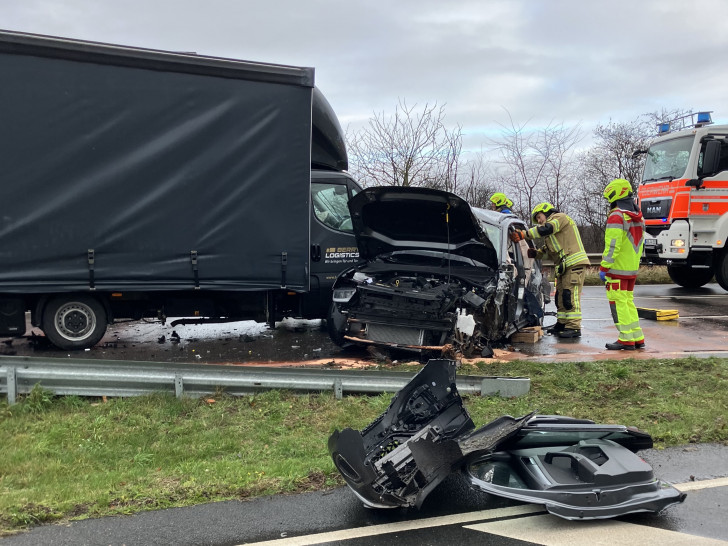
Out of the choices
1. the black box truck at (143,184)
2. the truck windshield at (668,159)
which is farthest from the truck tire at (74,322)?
the truck windshield at (668,159)

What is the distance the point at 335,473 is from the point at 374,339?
2798 millimetres

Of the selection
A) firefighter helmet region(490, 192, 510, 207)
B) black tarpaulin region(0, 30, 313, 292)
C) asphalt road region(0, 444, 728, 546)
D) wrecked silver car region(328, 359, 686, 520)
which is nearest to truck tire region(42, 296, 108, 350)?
black tarpaulin region(0, 30, 313, 292)

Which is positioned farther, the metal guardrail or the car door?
the metal guardrail

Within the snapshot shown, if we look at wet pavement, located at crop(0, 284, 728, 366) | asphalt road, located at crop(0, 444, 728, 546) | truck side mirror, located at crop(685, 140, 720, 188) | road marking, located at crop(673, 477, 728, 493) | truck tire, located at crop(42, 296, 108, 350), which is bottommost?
asphalt road, located at crop(0, 444, 728, 546)

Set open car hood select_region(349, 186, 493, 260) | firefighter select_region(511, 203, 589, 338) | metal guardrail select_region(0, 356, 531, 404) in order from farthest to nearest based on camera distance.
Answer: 1. firefighter select_region(511, 203, 589, 338)
2. open car hood select_region(349, 186, 493, 260)
3. metal guardrail select_region(0, 356, 531, 404)

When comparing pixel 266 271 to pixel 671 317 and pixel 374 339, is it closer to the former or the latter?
pixel 374 339

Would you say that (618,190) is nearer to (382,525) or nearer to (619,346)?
(619,346)

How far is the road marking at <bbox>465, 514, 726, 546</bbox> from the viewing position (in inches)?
110

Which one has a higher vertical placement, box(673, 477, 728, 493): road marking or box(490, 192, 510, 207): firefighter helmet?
box(490, 192, 510, 207): firefighter helmet

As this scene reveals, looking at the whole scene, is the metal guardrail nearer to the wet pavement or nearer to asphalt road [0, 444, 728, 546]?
the wet pavement

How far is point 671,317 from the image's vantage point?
31.1 feet

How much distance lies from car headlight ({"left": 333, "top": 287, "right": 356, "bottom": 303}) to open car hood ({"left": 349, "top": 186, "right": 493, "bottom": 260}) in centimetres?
78

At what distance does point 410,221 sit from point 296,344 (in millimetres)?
2243

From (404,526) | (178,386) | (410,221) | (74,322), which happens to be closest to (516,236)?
(410,221)
